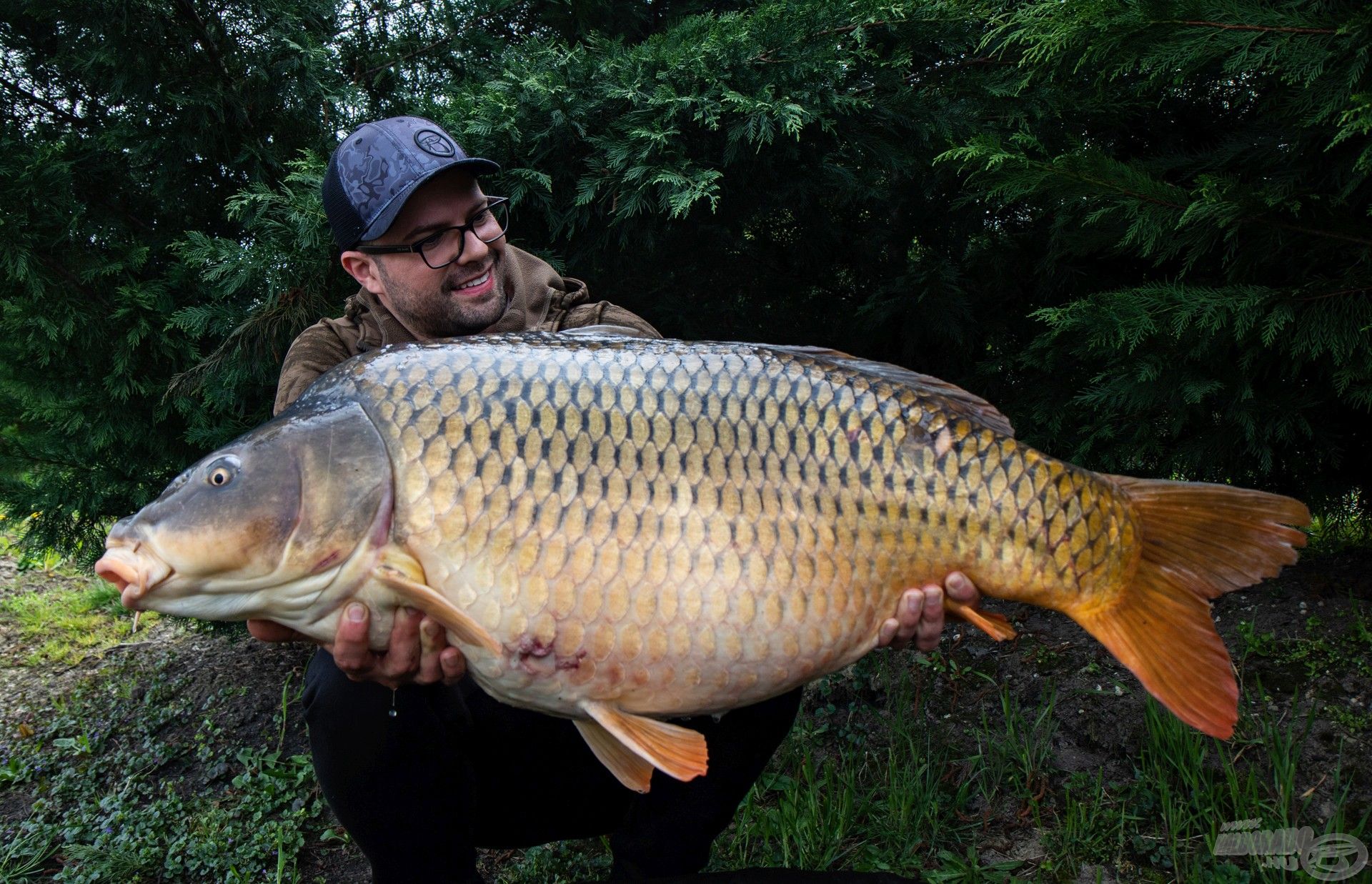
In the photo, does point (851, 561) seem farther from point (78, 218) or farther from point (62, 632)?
point (62, 632)

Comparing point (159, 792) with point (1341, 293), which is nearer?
point (1341, 293)

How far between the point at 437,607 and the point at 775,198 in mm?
1542

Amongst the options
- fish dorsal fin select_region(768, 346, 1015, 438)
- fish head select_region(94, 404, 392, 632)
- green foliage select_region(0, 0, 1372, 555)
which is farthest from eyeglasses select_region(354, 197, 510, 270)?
fish dorsal fin select_region(768, 346, 1015, 438)

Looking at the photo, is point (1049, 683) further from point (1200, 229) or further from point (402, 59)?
point (402, 59)

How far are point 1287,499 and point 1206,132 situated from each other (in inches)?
54.4

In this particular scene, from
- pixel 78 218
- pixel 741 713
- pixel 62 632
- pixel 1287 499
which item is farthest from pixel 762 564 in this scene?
pixel 62 632

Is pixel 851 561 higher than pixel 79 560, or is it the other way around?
pixel 851 561

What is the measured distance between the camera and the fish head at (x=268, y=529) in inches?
48.6

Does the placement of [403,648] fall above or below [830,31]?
below

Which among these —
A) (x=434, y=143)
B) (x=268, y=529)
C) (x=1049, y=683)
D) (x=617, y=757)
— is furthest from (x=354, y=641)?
(x=1049, y=683)

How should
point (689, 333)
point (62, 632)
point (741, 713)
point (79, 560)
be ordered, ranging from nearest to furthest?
point (741, 713) < point (689, 333) < point (79, 560) < point (62, 632)

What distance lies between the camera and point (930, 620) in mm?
1413

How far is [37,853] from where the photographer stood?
212 cm

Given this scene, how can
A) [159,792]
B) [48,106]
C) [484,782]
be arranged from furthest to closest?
[48,106] → [159,792] → [484,782]
